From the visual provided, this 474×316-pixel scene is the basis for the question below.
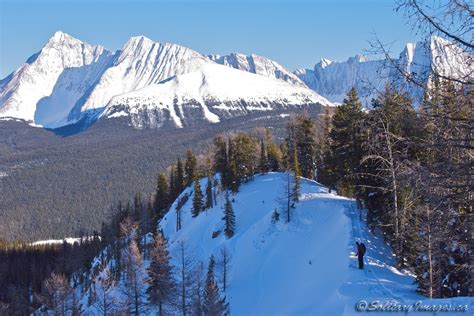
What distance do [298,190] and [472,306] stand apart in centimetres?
3495

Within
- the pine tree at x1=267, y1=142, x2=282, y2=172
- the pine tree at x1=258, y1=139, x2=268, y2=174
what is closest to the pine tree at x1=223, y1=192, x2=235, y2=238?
the pine tree at x1=258, y1=139, x2=268, y2=174

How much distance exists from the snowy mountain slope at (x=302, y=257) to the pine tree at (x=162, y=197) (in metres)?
23.6

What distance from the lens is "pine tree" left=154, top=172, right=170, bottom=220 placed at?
8225 centimetres

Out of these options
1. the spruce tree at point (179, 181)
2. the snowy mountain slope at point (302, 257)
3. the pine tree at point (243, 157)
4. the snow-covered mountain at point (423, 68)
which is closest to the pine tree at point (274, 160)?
the pine tree at point (243, 157)

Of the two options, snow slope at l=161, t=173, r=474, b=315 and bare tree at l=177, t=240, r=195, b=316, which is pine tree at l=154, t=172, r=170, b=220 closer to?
snow slope at l=161, t=173, r=474, b=315

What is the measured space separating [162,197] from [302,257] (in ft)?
167

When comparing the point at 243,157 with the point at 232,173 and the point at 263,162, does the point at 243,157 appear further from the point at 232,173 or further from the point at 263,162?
the point at 263,162

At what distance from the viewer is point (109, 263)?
2916 inches

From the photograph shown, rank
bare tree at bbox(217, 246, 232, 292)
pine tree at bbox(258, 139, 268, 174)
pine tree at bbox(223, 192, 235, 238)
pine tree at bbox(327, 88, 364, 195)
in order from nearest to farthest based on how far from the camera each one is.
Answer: pine tree at bbox(327, 88, 364, 195) < bare tree at bbox(217, 246, 232, 292) < pine tree at bbox(223, 192, 235, 238) < pine tree at bbox(258, 139, 268, 174)

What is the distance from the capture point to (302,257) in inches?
1422

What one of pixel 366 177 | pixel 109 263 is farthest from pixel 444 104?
pixel 109 263

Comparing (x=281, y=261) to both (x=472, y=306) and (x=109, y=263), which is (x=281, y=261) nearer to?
(x=472, y=306)

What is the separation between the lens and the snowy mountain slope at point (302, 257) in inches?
966

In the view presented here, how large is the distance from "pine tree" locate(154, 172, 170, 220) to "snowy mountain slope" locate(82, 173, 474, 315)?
77.3ft
